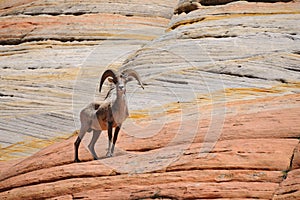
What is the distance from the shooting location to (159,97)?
18.3 meters

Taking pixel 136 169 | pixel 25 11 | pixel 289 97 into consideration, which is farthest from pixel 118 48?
pixel 136 169

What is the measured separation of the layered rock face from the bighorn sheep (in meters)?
0.30

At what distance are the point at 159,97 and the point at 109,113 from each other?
4506 millimetres

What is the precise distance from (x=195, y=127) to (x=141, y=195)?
279 centimetres

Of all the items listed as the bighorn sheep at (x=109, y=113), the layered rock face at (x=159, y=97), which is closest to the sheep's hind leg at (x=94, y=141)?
the bighorn sheep at (x=109, y=113)

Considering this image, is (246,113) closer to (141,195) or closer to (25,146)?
(141,195)

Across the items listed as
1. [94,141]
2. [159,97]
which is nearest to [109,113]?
[94,141]

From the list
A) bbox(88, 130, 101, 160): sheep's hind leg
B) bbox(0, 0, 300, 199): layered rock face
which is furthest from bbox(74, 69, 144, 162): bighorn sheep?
bbox(0, 0, 300, 199): layered rock face

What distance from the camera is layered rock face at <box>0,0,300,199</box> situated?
1265 cm

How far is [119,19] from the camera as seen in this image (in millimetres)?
27328

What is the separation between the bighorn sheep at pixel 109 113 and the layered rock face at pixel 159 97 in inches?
12.0

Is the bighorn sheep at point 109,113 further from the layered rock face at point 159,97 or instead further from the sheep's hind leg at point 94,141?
the layered rock face at point 159,97

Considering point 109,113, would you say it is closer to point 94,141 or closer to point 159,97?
point 94,141

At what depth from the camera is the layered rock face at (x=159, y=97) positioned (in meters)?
12.6
